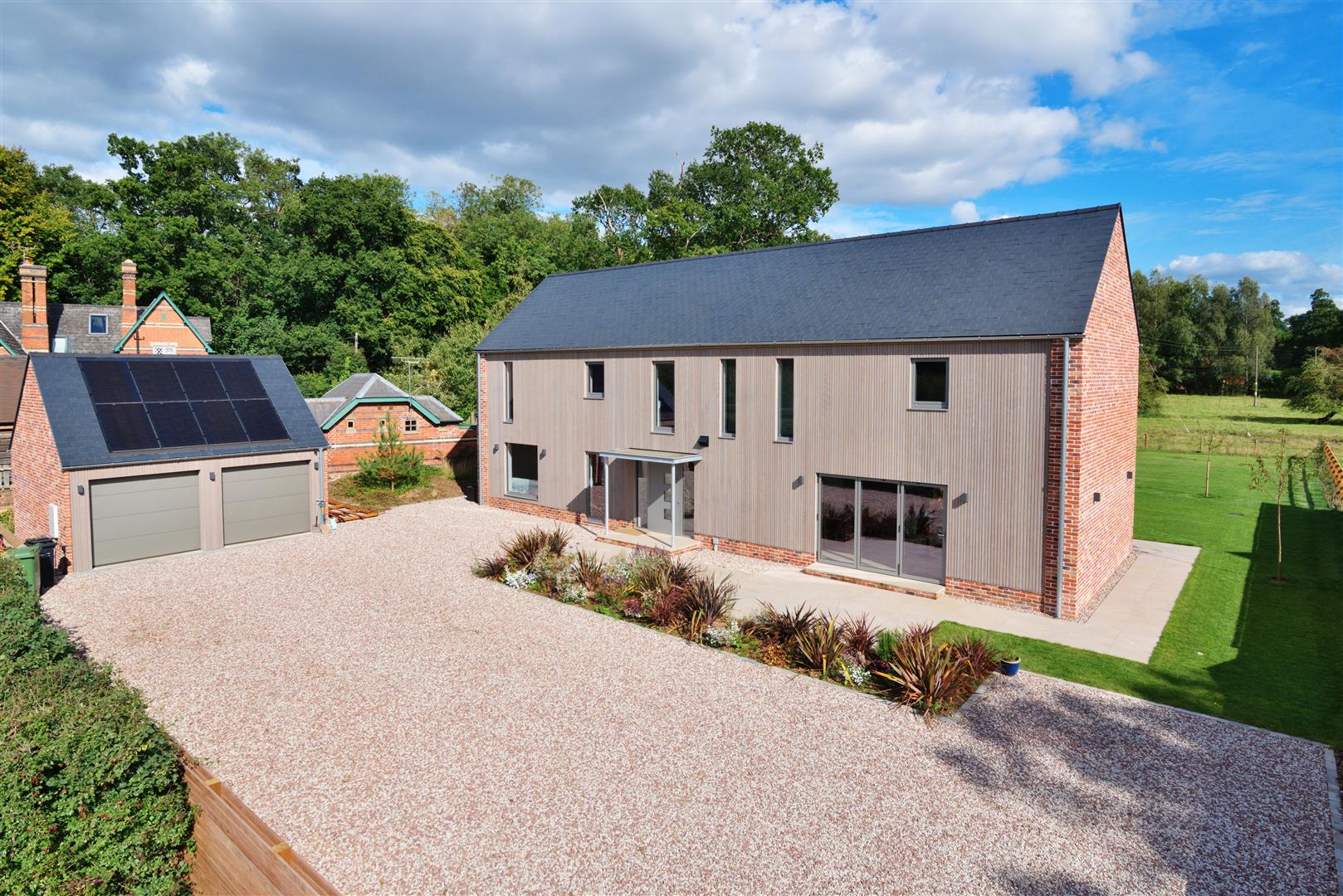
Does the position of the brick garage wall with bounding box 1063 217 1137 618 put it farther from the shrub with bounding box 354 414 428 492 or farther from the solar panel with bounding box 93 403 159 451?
the shrub with bounding box 354 414 428 492

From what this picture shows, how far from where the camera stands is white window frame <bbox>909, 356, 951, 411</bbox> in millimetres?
13828

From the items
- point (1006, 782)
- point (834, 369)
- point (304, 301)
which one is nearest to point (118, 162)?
point (304, 301)

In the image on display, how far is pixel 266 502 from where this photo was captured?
1816cm

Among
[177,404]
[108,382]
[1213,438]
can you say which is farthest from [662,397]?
[1213,438]

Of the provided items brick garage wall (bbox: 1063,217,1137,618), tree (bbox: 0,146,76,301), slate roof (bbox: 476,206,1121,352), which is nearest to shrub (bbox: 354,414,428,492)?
slate roof (bbox: 476,206,1121,352)

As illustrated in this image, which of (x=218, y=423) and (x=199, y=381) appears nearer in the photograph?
(x=218, y=423)

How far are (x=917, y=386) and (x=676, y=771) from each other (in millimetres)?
9400

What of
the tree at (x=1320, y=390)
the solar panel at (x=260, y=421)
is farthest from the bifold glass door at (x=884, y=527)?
the tree at (x=1320, y=390)

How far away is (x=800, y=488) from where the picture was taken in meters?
15.9

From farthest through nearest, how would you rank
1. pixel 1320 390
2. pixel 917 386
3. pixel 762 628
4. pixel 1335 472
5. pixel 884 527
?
pixel 1320 390 → pixel 1335 472 → pixel 884 527 → pixel 917 386 → pixel 762 628

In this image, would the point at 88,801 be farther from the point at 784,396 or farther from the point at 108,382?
the point at 108,382

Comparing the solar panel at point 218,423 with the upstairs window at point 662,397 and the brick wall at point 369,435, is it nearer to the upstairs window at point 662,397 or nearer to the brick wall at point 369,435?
the brick wall at point 369,435

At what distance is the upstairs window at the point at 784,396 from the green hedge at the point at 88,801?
1235 cm

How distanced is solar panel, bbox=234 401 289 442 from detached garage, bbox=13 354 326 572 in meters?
0.03
